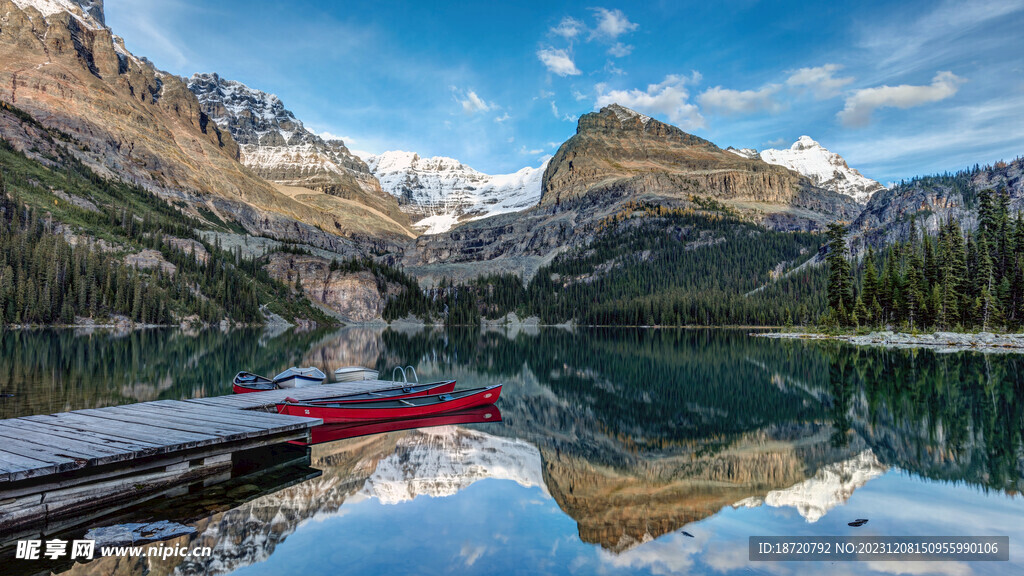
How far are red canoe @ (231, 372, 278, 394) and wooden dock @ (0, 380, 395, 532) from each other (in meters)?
9.46

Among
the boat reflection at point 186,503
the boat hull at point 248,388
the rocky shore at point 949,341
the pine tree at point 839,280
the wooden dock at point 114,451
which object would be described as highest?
the pine tree at point 839,280

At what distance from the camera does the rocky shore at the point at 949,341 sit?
192 feet

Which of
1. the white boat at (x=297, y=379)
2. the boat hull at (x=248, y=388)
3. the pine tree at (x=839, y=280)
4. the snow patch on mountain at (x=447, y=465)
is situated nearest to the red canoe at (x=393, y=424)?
the snow patch on mountain at (x=447, y=465)

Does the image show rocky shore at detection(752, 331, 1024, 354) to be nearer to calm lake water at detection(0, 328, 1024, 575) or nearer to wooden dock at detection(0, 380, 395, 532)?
calm lake water at detection(0, 328, 1024, 575)

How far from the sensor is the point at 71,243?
129 m

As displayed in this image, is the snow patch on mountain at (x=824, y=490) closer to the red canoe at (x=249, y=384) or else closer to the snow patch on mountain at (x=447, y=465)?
the snow patch on mountain at (x=447, y=465)

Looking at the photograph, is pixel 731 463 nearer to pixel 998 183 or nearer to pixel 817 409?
pixel 817 409

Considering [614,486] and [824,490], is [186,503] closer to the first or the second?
[614,486]

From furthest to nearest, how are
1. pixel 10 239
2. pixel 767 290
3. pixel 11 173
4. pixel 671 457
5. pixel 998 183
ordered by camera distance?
1. pixel 998 183
2. pixel 767 290
3. pixel 11 173
4. pixel 10 239
5. pixel 671 457

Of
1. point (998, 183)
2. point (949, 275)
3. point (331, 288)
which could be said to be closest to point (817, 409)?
point (949, 275)

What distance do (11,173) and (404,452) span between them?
19854 cm

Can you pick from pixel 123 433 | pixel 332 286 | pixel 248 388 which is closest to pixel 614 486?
pixel 123 433

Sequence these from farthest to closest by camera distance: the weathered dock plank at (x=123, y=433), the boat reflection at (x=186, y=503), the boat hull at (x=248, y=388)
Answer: the boat hull at (x=248, y=388), the weathered dock plank at (x=123, y=433), the boat reflection at (x=186, y=503)

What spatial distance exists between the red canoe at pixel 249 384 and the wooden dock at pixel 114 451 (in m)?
9.46
